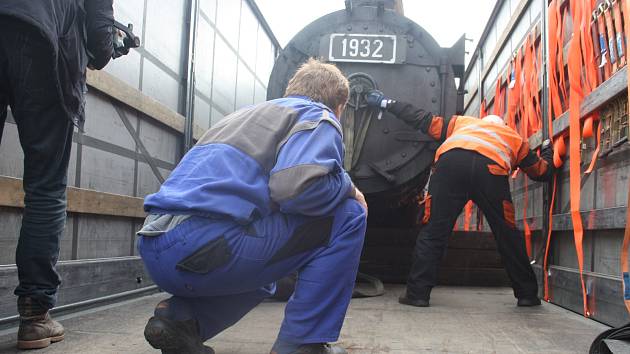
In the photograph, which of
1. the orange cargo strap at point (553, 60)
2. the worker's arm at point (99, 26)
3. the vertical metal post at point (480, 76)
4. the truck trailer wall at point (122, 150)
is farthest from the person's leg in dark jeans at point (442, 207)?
the vertical metal post at point (480, 76)

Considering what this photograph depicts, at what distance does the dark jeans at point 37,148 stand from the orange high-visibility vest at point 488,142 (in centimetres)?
214

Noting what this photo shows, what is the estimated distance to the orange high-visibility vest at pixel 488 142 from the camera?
319 centimetres

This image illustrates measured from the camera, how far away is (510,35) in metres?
4.83

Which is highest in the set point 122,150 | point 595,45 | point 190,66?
point 190,66

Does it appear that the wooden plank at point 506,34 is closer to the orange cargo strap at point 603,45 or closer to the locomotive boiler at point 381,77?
the locomotive boiler at point 381,77

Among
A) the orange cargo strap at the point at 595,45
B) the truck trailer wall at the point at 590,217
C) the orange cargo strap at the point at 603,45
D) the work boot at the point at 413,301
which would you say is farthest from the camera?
the work boot at the point at 413,301

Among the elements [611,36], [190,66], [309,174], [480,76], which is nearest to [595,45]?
[611,36]

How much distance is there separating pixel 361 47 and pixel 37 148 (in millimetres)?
2247

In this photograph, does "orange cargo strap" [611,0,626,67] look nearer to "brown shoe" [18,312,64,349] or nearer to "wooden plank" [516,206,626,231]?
"wooden plank" [516,206,626,231]

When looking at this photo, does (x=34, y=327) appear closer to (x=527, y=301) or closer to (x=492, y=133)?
(x=527, y=301)

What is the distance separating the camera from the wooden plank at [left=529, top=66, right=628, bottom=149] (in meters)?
2.17

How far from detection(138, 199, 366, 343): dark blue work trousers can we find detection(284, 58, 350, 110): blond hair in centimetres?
39

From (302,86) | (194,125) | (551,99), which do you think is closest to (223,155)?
(302,86)

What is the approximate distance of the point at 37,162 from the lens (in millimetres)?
1882
